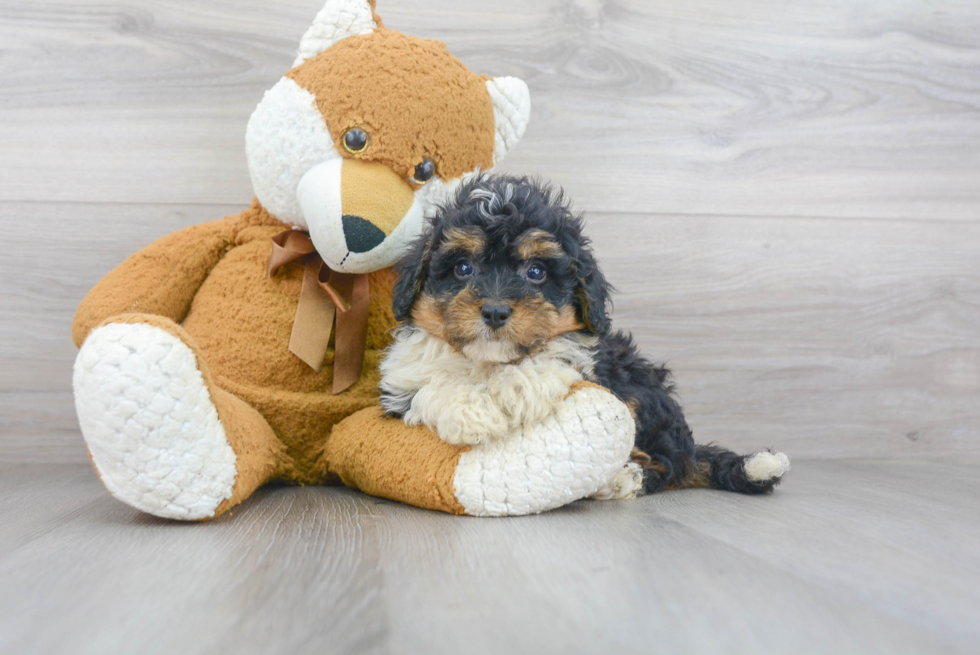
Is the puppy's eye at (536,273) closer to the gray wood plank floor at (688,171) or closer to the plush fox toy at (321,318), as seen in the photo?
the plush fox toy at (321,318)

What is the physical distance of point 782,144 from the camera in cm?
195

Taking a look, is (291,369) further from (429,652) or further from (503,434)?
(429,652)

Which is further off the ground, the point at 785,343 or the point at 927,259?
the point at 927,259

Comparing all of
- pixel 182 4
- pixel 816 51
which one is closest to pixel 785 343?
pixel 816 51

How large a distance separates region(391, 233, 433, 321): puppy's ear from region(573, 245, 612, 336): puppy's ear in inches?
9.4

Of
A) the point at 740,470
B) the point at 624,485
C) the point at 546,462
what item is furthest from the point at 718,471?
the point at 546,462

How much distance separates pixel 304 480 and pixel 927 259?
68.4 inches

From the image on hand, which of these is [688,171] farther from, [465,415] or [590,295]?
[465,415]

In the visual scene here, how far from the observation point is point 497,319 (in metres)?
1.07

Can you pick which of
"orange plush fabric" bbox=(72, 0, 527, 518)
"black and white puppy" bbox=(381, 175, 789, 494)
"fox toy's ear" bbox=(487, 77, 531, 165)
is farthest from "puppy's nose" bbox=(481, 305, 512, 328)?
"fox toy's ear" bbox=(487, 77, 531, 165)

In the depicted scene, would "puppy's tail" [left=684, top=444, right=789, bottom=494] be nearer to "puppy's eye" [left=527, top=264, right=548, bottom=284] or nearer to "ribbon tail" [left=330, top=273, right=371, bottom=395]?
"puppy's eye" [left=527, top=264, right=548, bottom=284]

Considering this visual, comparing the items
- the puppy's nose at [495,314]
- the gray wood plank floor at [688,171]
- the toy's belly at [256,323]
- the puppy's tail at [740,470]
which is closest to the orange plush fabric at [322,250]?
the toy's belly at [256,323]

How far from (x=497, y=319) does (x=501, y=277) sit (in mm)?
85

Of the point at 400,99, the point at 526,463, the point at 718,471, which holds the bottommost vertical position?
the point at 718,471
